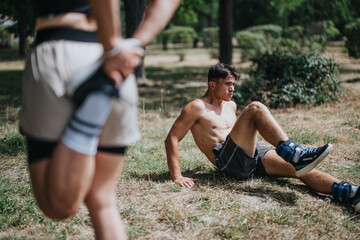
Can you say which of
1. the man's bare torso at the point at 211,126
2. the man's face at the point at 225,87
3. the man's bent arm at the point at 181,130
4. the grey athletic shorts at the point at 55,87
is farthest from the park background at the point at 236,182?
the grey athletic shorts at the point at 55,87

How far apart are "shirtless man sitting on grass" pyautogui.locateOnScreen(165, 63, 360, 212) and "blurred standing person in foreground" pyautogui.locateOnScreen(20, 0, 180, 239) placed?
73.6 inches

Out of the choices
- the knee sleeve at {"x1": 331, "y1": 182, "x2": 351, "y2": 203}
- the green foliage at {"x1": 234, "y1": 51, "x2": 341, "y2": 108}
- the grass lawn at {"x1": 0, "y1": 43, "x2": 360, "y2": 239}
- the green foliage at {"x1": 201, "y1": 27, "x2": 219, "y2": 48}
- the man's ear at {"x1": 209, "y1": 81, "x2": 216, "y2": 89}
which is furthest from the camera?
the green foliage at {"x1": 201, "y1": 27, "x2": 219, "y2": 48}

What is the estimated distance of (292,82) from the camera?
6988 mm

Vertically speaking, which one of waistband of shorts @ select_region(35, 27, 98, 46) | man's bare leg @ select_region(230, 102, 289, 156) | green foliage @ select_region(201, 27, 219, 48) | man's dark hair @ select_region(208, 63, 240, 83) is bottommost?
man's bare leg @ select_region(230, 102, 289, 156)

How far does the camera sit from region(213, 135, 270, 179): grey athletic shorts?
3250 mm

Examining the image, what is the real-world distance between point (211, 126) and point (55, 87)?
225 centimetres

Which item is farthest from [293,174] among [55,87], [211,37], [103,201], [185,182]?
[211,37]

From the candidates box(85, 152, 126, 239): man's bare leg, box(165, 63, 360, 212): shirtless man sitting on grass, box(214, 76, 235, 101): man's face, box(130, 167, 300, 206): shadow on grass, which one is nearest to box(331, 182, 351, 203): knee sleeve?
box(165, 63, 360, 212): shirtless man sitting on grass

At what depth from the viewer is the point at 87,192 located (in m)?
1.45

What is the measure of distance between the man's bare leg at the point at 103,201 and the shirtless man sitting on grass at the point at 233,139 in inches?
71.8

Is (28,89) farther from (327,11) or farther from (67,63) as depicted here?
(327,11)

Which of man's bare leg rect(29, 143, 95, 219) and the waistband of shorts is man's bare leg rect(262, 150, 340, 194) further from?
the waistband of shorts

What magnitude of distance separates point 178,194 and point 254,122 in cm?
95

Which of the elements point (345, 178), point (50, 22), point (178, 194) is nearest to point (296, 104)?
point (345, 178)
